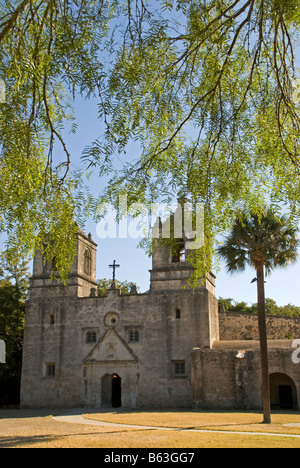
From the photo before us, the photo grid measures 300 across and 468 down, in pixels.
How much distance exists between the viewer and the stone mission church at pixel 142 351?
23.8 m

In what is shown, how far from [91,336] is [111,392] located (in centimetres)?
337

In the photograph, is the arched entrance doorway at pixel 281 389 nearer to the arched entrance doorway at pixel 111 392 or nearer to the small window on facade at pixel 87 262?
the arched entrance doorway at pixel 111 392

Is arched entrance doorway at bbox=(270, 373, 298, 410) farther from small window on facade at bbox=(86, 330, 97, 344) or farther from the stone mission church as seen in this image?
small window on facade at bbox=(86, 330, 97, 344)

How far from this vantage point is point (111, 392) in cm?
2778

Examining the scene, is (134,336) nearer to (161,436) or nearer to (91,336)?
(91,336)

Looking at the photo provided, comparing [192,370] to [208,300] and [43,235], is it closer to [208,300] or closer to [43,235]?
[208,300]

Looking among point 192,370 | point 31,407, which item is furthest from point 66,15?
point 31,407

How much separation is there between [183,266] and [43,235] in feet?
68.3

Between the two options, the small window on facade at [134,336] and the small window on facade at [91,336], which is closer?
the small window on facade at [134,336]

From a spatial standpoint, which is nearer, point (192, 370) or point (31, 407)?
point (192, 370)

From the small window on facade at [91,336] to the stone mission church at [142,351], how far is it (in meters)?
0.06

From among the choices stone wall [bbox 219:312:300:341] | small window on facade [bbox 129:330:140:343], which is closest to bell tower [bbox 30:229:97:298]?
small window on facade [bbox 129:330:140:343]

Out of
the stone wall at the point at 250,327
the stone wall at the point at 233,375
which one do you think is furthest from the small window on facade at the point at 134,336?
the stone wall at the point at 250,327

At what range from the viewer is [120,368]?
26.9 meters
